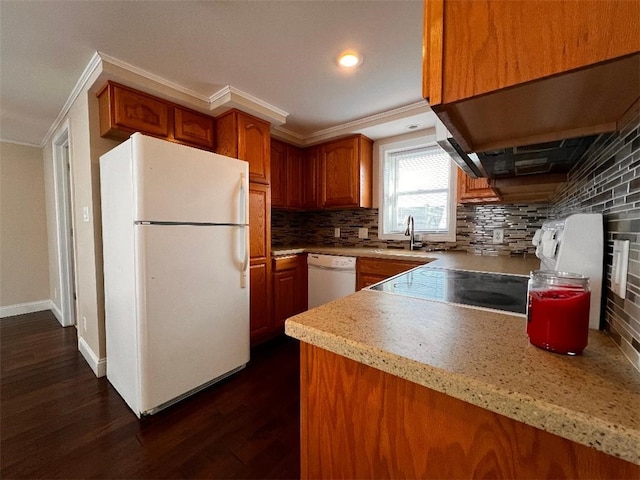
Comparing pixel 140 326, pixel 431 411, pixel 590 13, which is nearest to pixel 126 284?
pixel 140 326

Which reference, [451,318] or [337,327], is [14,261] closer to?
[337,327]

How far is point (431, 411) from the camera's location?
500 millimetres

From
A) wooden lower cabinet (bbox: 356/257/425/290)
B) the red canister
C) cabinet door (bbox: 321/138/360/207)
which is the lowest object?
wooden lower cabinet (bbox: 356/257/425/290)

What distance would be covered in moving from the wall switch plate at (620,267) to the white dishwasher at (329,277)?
205 centimetres

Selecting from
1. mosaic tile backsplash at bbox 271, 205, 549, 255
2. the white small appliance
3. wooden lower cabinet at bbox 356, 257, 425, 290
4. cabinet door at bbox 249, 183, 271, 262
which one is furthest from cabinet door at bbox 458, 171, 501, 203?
cabinet door at bbox 249, 183, 271, 262

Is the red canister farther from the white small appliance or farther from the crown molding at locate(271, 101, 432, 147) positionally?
the crown molding at locate(271, 101, 432, 147)

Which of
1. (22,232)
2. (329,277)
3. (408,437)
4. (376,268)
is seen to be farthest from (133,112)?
(22,232)

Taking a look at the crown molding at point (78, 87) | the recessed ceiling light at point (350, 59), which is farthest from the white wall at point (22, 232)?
the recessed ceiling light at point (350, 59)

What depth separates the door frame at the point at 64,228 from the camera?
2.78 metres

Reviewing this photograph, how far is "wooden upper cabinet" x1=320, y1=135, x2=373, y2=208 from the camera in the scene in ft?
9.61

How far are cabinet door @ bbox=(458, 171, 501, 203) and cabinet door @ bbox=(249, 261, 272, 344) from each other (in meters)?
1.81

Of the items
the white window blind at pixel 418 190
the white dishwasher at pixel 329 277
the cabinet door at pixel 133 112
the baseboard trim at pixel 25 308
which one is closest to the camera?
the cabinet door at pixel 133 112

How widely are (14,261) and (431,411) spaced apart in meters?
4.82

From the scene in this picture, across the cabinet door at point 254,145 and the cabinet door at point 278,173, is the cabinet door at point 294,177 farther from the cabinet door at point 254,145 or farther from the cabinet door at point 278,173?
the cabinet door at point 254,145
